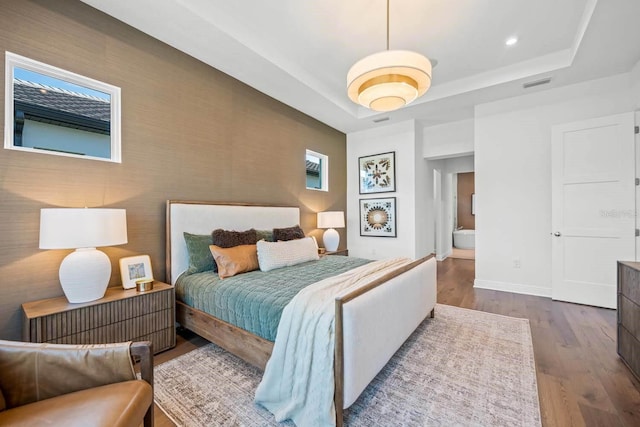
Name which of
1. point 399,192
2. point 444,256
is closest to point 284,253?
point 399,192

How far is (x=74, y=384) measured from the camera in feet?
3.78

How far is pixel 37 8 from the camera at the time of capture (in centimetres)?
202

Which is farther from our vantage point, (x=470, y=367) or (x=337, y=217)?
(x=337, y=217)

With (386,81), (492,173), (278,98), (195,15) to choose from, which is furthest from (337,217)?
(195,15)

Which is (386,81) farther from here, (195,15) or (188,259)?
(188,259)

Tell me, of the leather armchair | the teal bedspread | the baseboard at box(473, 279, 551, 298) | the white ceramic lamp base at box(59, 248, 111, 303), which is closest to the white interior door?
the baseboard at box(473, 279, 551, 298)

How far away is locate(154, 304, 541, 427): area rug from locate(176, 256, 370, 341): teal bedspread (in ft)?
1.31

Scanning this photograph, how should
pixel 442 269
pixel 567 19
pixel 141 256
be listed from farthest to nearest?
pixel 442 269
pixel 567 19
pixel 141 256

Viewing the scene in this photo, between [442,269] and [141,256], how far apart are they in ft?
17.5

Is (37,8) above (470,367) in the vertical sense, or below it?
above

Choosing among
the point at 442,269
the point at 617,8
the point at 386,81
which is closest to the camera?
the point at 386,81

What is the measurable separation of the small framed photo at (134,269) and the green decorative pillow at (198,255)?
356 mm

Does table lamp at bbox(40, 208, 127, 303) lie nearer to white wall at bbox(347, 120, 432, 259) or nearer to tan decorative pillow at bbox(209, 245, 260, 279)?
tan decorative pillow at bbox(209, 245, 260, 279)

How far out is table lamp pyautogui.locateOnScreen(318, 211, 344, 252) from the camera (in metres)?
4.66
